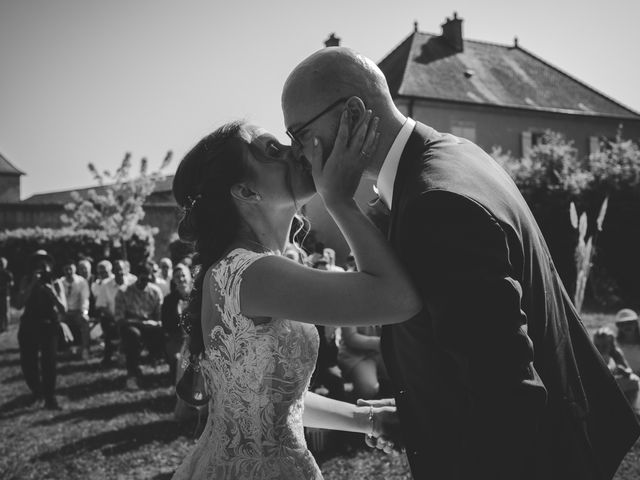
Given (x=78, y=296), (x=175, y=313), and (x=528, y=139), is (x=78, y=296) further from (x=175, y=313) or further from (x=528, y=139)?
(x=528, y=139)

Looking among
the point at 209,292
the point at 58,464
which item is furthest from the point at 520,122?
the point at 209,292

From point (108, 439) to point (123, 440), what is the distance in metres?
0.21

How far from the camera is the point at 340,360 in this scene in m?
7.46

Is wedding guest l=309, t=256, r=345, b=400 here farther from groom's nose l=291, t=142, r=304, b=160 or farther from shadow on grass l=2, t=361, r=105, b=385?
shadow on grass l=2, t=361, r=105, b=385

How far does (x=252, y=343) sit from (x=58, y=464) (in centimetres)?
534

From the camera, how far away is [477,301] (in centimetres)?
150

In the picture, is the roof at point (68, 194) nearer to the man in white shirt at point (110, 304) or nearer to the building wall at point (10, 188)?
the building wall at point (10, 188)

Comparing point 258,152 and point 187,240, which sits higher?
point 258,152

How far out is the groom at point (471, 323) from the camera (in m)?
1.53

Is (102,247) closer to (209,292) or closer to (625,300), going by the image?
(625,300)

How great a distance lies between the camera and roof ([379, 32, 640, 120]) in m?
30.0

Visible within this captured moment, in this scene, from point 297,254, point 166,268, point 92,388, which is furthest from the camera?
point 166,268

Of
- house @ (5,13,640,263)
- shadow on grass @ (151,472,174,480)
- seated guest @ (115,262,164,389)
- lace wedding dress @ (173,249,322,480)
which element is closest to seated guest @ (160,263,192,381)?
seated guest @ (115,262,164,389)

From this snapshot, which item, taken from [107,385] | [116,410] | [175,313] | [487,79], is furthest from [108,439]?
[487,79]
